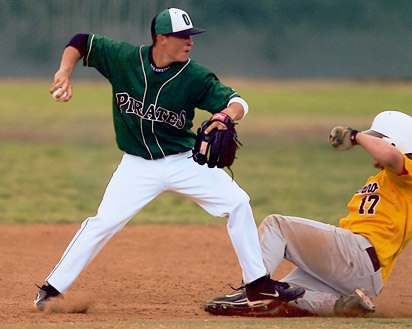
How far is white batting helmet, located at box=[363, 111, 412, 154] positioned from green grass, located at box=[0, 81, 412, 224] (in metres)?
4.24

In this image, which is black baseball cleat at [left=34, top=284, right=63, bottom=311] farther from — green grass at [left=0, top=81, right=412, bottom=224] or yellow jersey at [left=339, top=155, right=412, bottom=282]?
green grass at [left=0, top=81, right=412, bottom=224]

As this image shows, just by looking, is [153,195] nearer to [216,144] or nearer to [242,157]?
[216,144]

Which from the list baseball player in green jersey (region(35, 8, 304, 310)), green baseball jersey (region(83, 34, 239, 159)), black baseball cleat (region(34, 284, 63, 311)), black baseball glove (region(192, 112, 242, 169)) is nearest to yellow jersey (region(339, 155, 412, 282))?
baseball player in green jersey (region(35, 8, 304, 310))

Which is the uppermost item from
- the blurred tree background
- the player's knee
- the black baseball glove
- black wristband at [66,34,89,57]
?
the blurred tree background

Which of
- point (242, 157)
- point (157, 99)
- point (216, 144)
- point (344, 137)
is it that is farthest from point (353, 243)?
point (242, 157)

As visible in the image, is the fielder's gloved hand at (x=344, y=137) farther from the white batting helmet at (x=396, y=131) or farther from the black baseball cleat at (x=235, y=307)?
the black baseball cleat at (x=235, y=307)

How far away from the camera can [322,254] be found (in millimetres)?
4496

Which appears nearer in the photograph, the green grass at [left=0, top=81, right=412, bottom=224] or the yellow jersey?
the yellow jersey

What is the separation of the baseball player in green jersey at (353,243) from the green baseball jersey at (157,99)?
2.47 ft

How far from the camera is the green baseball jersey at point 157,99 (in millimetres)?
4629

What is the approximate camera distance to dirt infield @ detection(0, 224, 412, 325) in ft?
15.1

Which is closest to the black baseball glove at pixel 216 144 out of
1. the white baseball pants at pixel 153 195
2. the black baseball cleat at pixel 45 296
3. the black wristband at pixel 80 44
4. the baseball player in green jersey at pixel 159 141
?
the baseball player in green jersey at pixel 159 141

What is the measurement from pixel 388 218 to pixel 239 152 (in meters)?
10.7

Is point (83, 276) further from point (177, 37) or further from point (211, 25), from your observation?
point (211, 25)
